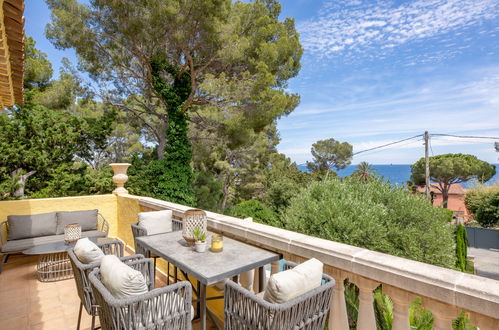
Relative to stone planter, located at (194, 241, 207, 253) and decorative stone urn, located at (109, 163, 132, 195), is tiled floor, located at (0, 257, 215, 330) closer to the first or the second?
stone planter, located at (194, 241, 207, 253)

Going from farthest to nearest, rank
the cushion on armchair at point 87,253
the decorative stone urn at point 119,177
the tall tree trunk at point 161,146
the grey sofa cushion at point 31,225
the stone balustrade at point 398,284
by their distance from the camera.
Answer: the tall tree trunk at point 161,146
the decorative stone urn at point 119,177
the grey sofa cushion at point 31,225
the cushion on armchair at point 87,253
the stone balustrade at point 398,284

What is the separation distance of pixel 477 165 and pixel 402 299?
33.3 meters

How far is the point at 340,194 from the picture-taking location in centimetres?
584

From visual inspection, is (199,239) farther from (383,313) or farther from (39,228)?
(39,228)

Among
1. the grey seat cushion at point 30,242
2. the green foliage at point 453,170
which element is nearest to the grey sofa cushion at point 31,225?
the grey seat cushion at point 30,242

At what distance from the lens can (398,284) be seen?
4.53 ft

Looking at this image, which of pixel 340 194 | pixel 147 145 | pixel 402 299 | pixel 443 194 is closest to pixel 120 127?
pixel 147 145

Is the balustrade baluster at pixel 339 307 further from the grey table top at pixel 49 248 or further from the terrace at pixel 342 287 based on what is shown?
the grey table top at pixel 49 248

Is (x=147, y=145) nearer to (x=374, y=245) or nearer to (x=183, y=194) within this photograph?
(x=183, y=194)

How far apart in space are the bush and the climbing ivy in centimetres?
552

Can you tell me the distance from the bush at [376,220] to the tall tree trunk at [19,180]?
7456 mm

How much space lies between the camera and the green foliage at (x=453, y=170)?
2688cm

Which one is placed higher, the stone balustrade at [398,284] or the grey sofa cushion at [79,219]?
the stone balustrade at [398,284]

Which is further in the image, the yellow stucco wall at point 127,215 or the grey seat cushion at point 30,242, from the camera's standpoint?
the yellow stucco wall at point 127,215
